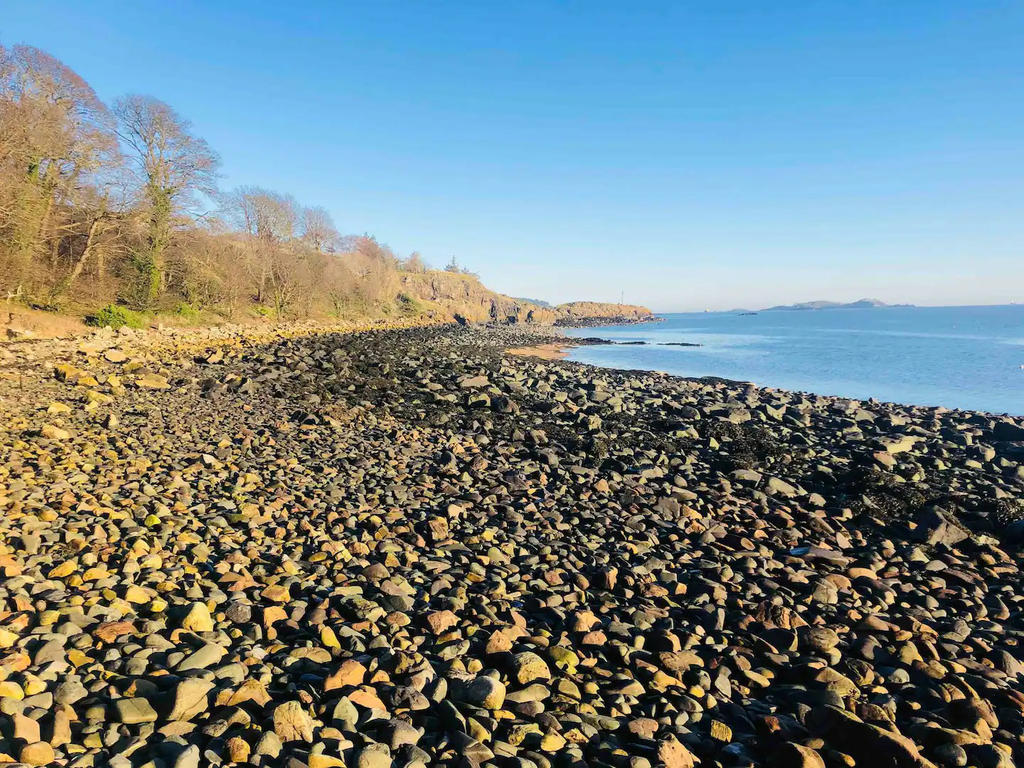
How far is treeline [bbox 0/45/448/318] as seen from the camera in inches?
820

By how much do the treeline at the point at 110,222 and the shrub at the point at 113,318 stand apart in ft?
4.59

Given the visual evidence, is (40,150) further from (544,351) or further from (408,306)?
(408,306)

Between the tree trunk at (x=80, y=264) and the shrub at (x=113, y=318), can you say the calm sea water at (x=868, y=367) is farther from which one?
the tree trunk at (x=80, y=264)

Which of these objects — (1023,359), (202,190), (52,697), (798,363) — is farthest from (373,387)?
(1023,359)

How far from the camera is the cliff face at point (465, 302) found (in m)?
79.1

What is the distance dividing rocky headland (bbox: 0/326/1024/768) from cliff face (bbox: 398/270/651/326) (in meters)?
63.7

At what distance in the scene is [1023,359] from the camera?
41.8 m

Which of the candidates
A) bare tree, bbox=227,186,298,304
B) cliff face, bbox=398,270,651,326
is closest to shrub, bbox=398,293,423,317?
cliff face, bbox=398,270,651,326

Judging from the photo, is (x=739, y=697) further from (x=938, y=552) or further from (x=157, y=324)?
(x=157, y=324)

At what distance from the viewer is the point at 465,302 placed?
105 metres

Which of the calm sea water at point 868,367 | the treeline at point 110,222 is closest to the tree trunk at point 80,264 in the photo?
the treeline at point 110,222

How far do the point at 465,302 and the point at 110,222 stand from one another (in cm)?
7949

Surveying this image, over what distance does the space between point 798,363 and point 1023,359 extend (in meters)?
18.4

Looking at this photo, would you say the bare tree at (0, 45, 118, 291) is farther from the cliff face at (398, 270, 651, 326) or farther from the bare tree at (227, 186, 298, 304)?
the cliff face at (398, 270, 651, 326)
